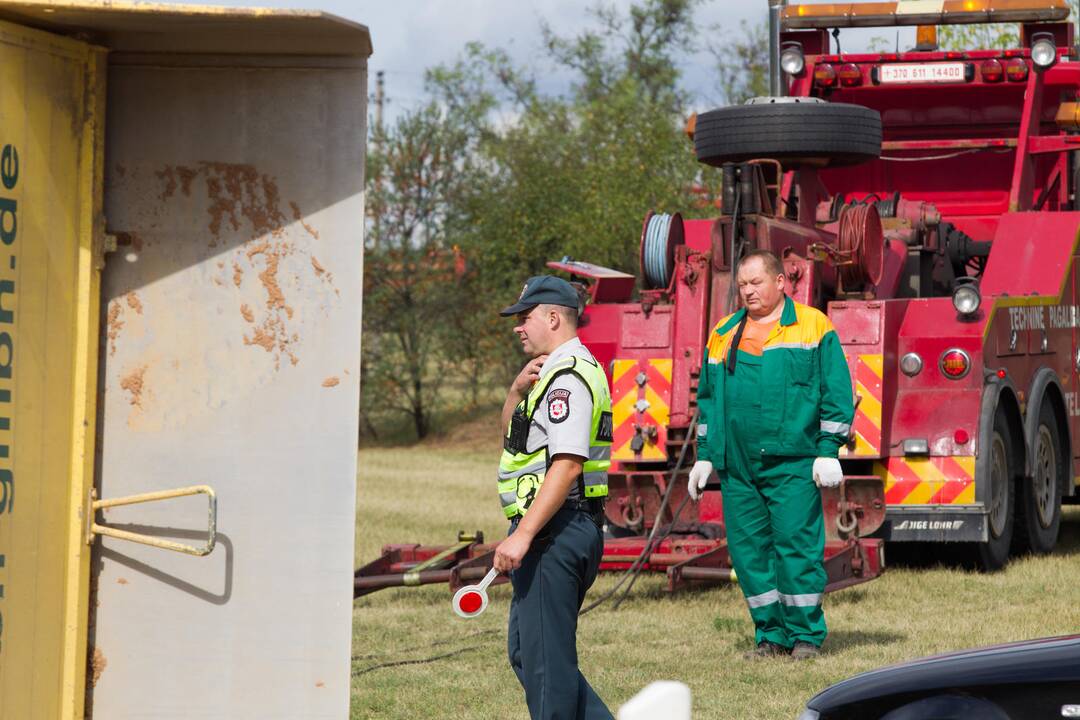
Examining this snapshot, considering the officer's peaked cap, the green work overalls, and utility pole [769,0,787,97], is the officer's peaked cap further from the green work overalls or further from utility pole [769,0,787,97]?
utility pole [769,0,787,97]

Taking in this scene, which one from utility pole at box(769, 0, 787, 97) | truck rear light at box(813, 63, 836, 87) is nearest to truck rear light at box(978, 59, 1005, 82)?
truck rear light at box(813, 63, 836, 87)

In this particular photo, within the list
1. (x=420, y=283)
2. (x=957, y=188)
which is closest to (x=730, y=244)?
(x=957, y=188)

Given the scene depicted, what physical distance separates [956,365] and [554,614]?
16.6 feet

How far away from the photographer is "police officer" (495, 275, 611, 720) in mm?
4902

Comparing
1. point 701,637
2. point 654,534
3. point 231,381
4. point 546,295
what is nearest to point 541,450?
point 546,295

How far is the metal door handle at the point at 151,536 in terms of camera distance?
3859 millimetres

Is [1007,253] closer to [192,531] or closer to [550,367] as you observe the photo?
[550,367]

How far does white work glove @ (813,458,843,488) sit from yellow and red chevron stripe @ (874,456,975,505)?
7.28 ft

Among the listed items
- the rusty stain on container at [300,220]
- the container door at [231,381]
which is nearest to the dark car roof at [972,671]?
the container door at [231,381]

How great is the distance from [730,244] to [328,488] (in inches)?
229

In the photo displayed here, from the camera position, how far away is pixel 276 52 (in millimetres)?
A: 3900

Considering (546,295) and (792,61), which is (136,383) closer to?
(546,295)

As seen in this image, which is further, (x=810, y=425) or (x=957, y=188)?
(x=957, y=188)

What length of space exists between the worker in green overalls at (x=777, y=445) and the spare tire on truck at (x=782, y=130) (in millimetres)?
2482
